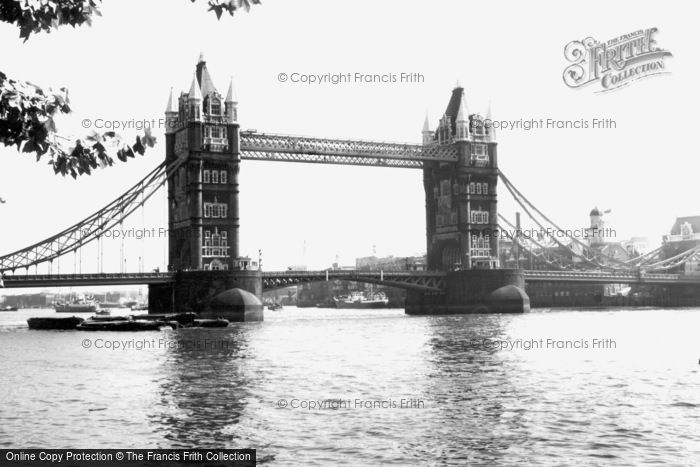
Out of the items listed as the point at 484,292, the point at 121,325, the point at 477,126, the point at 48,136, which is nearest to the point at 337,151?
the point at 477,126

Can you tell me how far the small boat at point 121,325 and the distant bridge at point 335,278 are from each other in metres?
4.61

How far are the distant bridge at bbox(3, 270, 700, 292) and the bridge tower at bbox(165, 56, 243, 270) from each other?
505cm

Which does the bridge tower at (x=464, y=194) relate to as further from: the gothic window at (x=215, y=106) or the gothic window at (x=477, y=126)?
the gothic window at (x=215, y=106)

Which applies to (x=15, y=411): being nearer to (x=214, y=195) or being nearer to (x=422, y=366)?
(x=422, y=366)

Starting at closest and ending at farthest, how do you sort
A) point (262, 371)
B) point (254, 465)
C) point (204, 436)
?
point (254, 465) < point (204, 436) < point (262, 371)

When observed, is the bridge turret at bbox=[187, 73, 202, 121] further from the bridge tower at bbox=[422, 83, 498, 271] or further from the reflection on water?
the reflection on water

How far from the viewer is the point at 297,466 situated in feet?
71.7

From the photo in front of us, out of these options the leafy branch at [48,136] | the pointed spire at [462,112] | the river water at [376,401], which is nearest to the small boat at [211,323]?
the river water at [376,401]

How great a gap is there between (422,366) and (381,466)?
24.9 metres

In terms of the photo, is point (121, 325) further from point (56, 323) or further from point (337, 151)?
point (337, 151)

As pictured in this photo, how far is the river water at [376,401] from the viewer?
24266 millimetres

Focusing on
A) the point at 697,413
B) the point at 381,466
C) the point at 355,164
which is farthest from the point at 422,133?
the point at 381,466

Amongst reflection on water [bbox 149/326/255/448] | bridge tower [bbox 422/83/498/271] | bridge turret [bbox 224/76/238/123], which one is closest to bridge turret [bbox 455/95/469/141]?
bridge tower [bbox 422/83/498/271]

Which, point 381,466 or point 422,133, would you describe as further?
point 422,133
